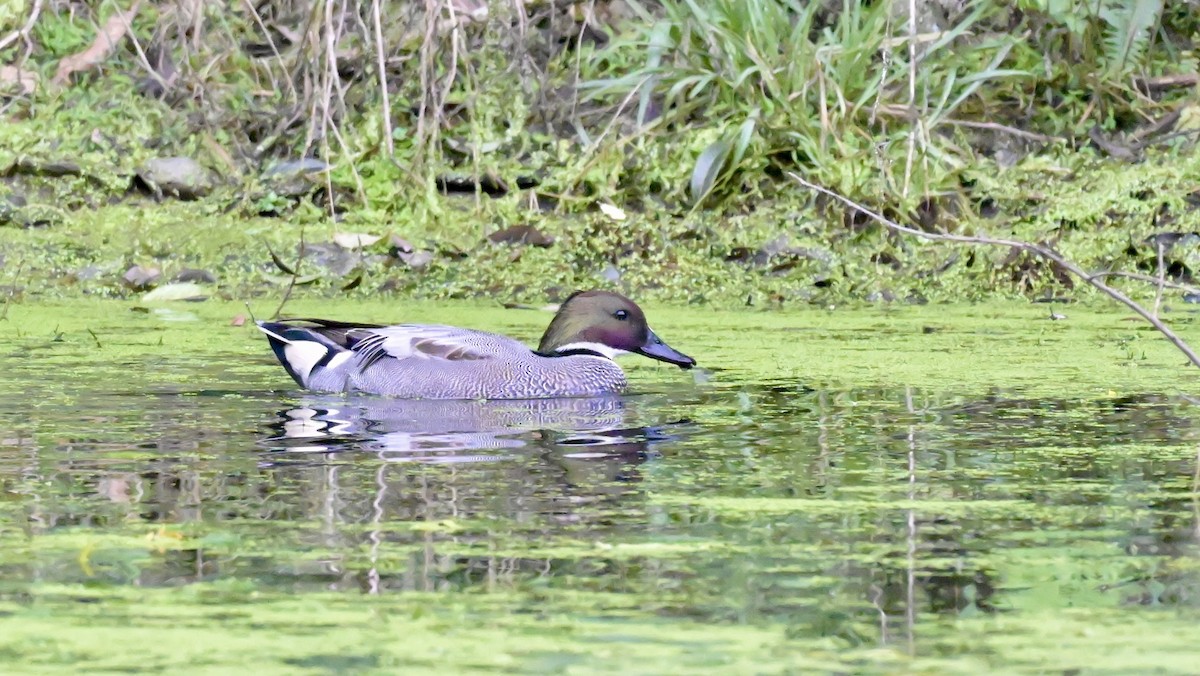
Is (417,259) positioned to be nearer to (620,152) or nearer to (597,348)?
(620,152)

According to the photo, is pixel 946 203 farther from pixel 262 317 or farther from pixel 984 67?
pixel 262 317

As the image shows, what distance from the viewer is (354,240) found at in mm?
9344

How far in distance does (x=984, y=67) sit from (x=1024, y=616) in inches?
291

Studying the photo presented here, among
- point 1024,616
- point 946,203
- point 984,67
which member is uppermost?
point 984,67

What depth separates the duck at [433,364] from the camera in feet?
21.5

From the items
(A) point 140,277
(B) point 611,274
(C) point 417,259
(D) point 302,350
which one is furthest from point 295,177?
(D) point 302,350

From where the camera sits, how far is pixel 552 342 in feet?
23.5

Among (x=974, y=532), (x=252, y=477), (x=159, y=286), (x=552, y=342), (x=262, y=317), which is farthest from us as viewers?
(x=159, y=286)

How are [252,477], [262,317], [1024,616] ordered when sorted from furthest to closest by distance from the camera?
[262,317] < [252,477] < [1024,616]

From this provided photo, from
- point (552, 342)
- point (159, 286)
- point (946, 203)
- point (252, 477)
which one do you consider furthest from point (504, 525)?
point (946, 203)

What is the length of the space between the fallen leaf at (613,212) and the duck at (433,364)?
263 centimetres

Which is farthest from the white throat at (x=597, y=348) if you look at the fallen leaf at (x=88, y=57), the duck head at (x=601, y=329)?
the fallen leaf at (x=88, y=57)

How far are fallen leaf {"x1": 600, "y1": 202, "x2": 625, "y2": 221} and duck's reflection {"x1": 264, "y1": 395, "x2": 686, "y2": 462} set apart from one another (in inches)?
119

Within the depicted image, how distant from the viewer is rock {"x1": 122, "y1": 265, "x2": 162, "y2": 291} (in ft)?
29.5
